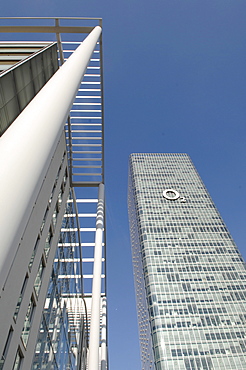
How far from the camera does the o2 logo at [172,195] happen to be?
117 m

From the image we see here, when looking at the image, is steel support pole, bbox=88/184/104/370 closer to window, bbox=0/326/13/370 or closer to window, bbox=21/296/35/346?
window, bbox=21/296/35/346

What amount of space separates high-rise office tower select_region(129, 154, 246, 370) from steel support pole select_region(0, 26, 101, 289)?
82593 millimetres

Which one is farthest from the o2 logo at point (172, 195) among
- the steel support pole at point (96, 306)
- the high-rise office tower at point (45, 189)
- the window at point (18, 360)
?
the window at point (18, 360)

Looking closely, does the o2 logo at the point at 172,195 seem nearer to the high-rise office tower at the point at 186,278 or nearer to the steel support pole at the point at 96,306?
the high-rise office tower at the point at 186,278

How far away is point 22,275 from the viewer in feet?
32.6

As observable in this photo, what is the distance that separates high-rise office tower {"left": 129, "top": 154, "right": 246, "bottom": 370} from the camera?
7350 centimetres

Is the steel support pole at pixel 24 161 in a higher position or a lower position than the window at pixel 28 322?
lower

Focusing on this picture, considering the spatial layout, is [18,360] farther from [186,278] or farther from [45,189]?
[186,278]

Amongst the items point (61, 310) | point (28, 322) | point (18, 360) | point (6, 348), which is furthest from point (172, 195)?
point (6, 348)

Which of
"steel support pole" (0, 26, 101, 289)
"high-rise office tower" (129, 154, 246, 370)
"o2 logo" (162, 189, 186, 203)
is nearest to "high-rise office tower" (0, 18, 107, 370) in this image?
"steel support pole" (0, 26, 101, 289)

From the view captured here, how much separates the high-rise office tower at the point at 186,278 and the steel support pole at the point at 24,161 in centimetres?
8259

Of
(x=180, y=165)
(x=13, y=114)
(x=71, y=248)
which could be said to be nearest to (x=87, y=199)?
(x=71, y=248)

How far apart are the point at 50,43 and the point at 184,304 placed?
276 ft

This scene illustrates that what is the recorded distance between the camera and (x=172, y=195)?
118m
